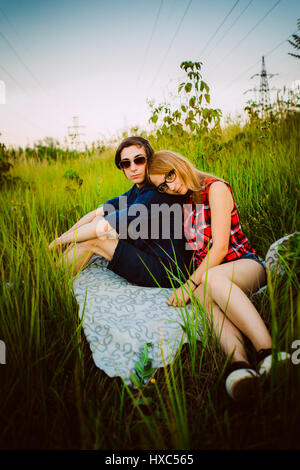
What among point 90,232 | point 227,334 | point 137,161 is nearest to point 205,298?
point 227,334

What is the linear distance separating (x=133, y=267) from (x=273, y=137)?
2.79 m

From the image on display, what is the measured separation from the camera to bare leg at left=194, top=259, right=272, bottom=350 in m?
1.41

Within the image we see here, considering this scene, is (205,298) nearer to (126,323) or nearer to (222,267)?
(222,267)

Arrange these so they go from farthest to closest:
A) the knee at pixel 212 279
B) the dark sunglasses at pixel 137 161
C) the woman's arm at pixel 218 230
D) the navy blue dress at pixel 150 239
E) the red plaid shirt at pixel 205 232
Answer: the dark sunglasses at pixel 137 161 < the navy blue dress at pixel 150 239 < the red plaid shirt at pixel 205 232 < the woman's arm at pixel 218 230 < the knee at pixel 212 279

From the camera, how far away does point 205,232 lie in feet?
6.83

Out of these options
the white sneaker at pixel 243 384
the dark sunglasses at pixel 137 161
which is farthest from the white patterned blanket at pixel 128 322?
the dark sunglasses at pixel 137 161

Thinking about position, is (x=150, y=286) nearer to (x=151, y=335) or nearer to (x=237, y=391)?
(x=151, y=335)

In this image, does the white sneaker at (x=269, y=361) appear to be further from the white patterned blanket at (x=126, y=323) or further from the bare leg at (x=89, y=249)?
the bare leg at (x=89, y=249)

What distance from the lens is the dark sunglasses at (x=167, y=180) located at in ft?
7.10

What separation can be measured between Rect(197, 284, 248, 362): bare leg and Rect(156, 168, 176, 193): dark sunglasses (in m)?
0.99

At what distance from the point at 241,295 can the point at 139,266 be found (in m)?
0.91

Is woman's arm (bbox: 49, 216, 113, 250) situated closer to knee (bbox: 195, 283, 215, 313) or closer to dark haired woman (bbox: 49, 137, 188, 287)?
dark haired woman (bbox: 49, 137, 188, 287)

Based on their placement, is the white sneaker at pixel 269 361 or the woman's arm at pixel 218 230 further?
the woman's arm at pixel 218 230

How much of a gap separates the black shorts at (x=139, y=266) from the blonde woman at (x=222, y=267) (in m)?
0.29
